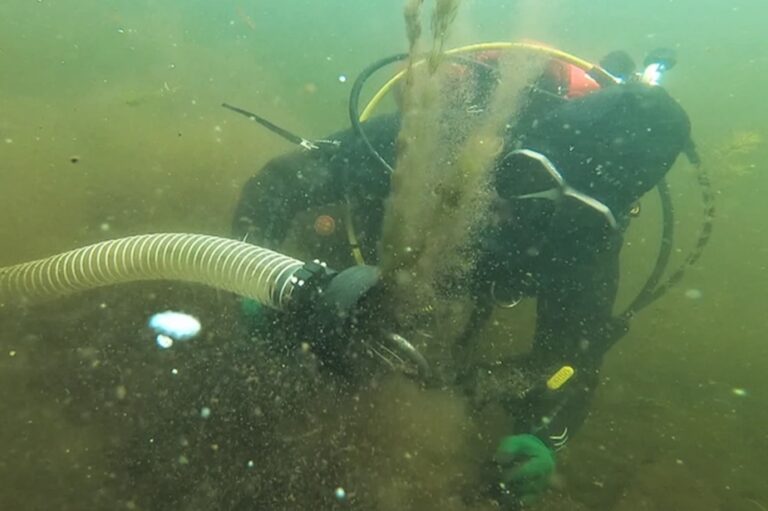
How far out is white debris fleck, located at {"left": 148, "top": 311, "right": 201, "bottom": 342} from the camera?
4.00 meters

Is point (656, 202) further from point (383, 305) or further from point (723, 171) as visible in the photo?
point (383, 305)

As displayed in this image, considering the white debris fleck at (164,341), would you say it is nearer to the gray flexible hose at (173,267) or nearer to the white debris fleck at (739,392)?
the gray flexible hose at (173,267)

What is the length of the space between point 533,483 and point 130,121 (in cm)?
832

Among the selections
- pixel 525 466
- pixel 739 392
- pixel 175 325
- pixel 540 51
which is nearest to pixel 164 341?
pixel 175 325

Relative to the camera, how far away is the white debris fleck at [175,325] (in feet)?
13.1

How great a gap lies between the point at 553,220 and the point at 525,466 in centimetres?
158

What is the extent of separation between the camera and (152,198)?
6.29 metres

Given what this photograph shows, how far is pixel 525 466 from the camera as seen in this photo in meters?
3.39

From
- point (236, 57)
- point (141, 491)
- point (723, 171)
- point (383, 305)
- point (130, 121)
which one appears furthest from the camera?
point (236, 57)

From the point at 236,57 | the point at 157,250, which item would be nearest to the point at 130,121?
the point at 157,250

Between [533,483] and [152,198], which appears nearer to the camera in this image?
[533,483]

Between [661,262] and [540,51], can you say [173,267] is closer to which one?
[540,51]

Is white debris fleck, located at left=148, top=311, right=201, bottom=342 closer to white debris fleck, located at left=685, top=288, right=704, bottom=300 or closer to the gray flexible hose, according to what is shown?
the gray flexible hose

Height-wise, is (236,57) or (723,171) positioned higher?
(723,171)
